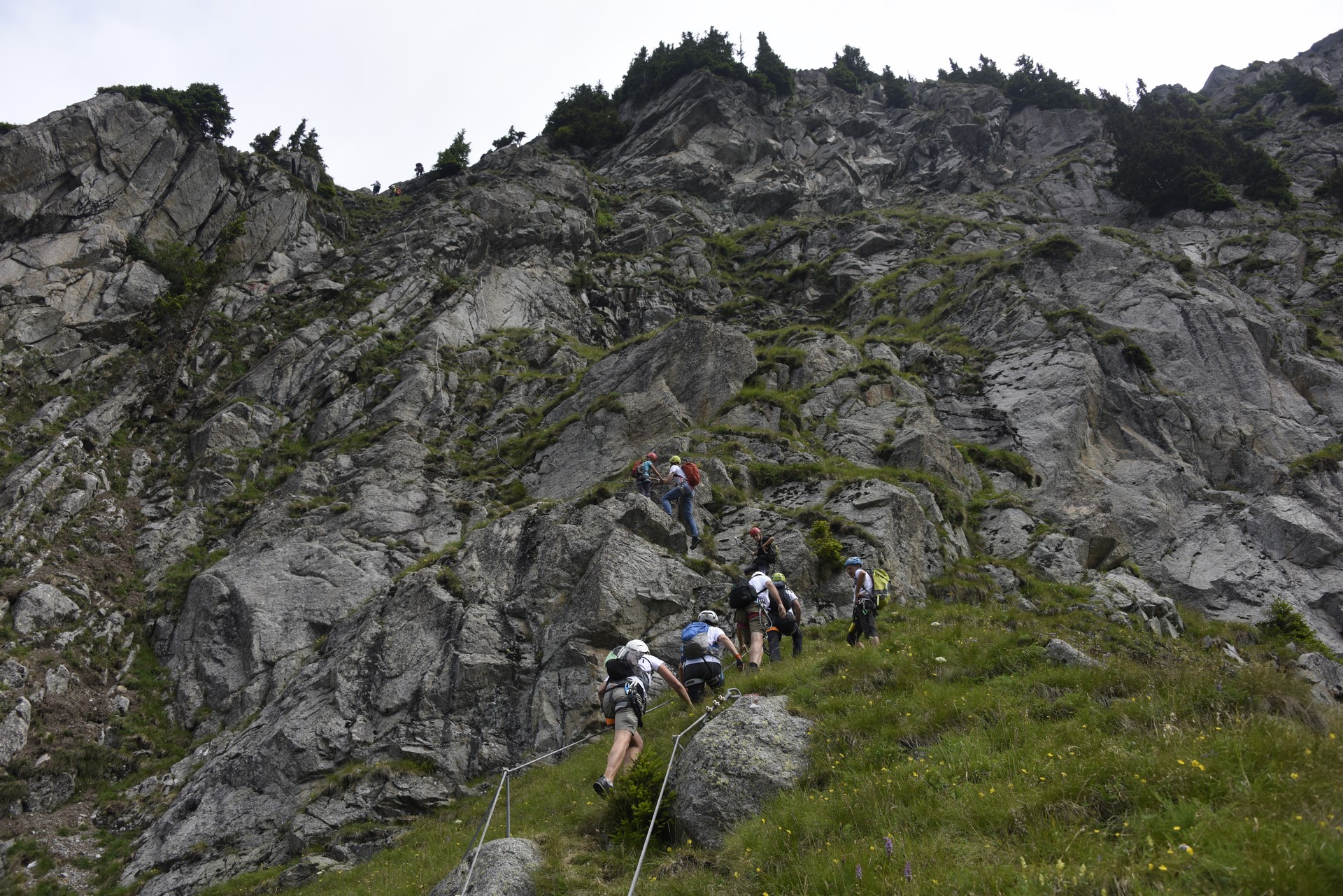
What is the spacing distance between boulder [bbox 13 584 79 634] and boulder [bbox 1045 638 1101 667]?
29.4m

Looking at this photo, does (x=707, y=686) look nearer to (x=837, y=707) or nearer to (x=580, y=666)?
(x=837, y=707)

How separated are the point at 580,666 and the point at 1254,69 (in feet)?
377

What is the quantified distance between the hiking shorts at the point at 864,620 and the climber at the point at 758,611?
1395 mm

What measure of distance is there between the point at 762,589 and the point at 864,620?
208cm

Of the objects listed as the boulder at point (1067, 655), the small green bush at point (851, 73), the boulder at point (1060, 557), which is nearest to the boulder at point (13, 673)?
the boulder at point (1067, 655)

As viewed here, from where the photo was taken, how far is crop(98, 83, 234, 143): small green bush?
48.6 metres

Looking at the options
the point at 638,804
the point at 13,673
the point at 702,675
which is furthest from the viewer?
the point at 13,673

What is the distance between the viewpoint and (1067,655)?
9508 mm

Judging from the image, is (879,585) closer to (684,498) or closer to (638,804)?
(684,498)

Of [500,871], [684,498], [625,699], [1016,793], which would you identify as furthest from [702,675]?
[684,498]

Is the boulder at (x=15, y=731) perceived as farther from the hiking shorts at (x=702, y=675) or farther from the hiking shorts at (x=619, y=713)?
the hiking shorts at (x=702, y=675)

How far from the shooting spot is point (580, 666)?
16391mm

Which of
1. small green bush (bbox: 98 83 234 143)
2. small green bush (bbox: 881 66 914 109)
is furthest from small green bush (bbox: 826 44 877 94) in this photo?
Result: small green bush (bbox: 98 83 234 143)

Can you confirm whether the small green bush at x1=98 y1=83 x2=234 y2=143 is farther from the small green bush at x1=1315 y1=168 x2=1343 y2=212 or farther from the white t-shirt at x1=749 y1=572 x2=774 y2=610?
the small green bush at x1=1315 y1=168 x2=1343 y2=212
